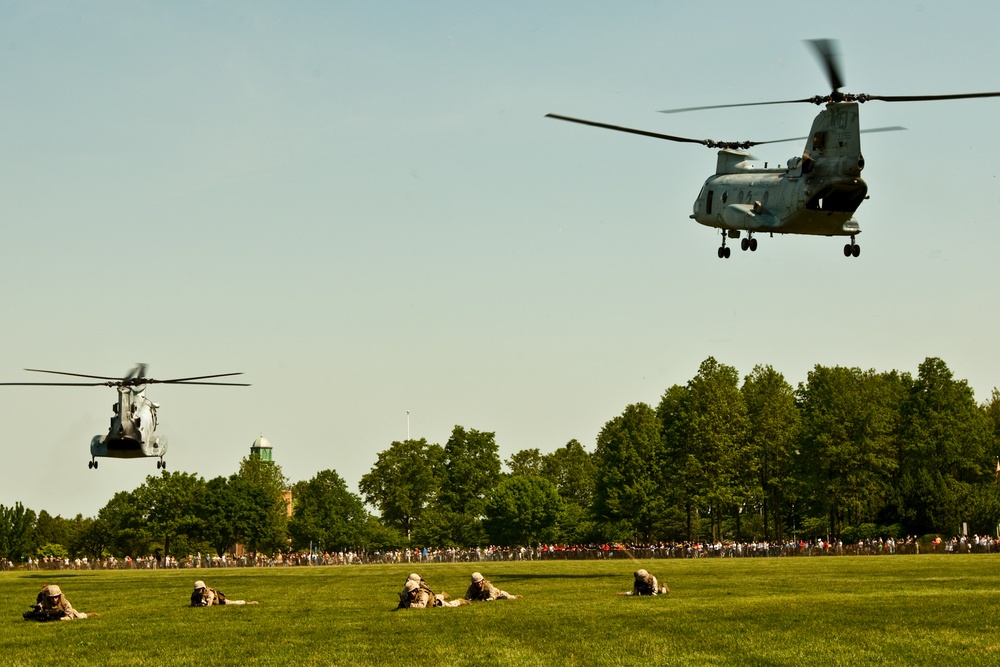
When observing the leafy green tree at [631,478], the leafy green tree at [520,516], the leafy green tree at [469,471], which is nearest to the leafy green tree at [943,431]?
the leafy green tree at [631,478]

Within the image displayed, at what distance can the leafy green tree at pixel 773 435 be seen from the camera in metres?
121

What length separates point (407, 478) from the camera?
156 m

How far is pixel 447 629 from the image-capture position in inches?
1125

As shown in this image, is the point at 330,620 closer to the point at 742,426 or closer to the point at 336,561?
the point at 336,561

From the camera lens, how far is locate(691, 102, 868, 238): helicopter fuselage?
44.1 meters

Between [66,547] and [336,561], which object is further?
[66,547]

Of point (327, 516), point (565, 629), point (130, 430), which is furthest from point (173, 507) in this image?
point (565, 629)

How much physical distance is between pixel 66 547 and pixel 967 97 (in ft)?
594

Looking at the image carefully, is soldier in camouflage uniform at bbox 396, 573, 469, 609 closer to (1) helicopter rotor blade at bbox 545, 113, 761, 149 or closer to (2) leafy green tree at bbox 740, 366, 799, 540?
(1) helicopter rotor blade at bbox 545, 113, 761, 149

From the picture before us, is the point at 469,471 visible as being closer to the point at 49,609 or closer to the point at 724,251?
the point at 724,251

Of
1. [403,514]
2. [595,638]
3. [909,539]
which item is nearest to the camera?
[595,638]

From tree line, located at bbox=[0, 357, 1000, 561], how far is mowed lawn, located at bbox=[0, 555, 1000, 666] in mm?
67539

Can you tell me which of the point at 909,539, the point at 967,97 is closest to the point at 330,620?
the point at 967,97

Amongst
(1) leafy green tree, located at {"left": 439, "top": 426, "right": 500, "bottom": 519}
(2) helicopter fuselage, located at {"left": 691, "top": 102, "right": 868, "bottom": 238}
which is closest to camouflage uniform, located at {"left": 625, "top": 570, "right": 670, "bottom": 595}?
(2) helicopter fuselage, located at {"left": 691, "top": 102, "right": 868, "bottom": 238}
